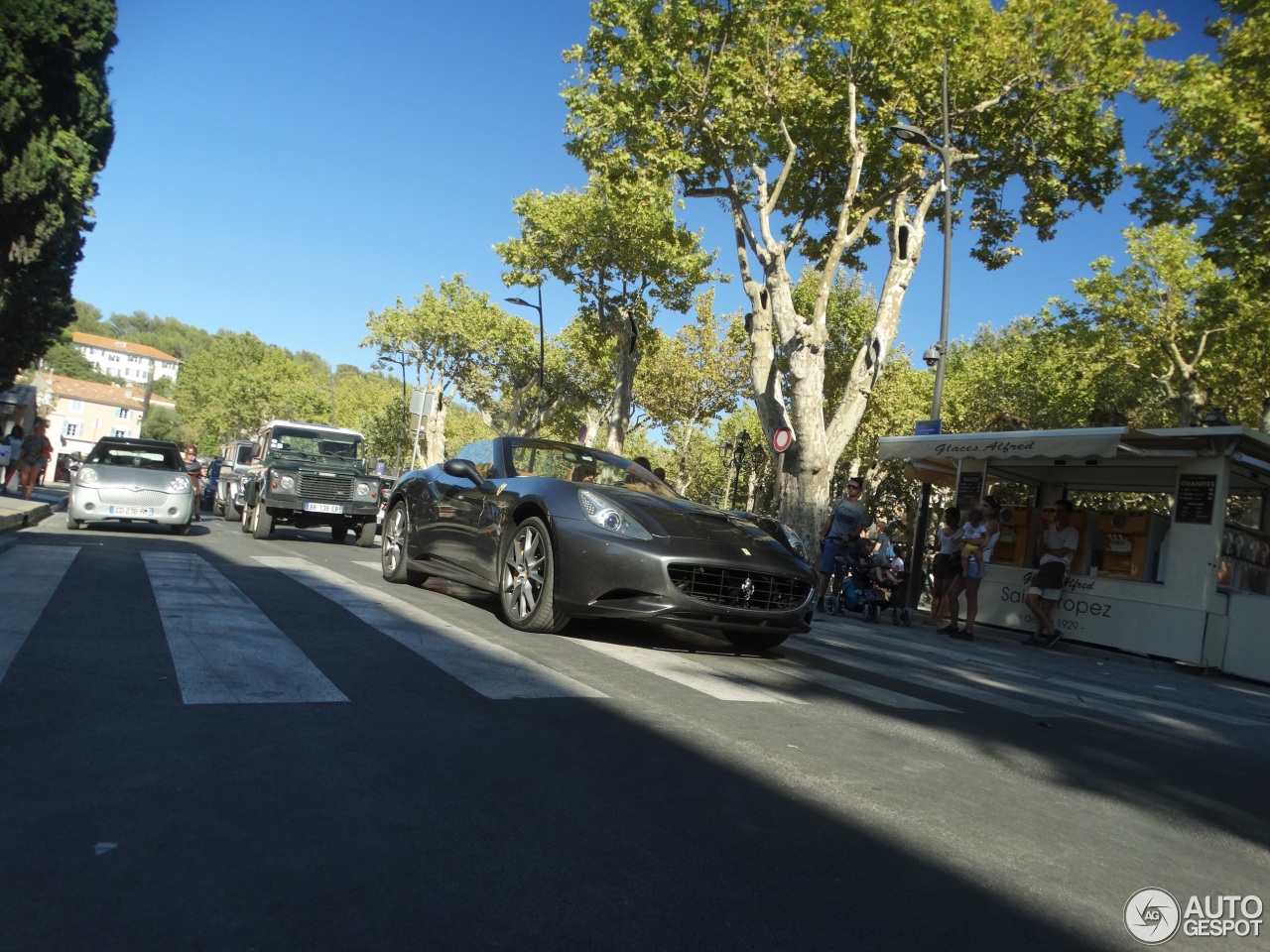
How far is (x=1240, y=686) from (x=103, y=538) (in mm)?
13729

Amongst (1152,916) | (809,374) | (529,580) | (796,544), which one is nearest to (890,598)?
(809,374)

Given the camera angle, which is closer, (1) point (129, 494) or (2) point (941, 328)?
(1) point (129, 494)

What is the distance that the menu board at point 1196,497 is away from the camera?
12383 millimetres

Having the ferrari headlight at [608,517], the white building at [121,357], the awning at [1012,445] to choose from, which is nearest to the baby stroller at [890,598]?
the awning at [1012,445]

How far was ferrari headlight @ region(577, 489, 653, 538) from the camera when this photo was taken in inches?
254

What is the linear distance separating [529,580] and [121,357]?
201 metres

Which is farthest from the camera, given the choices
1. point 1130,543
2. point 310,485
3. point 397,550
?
point 310,485

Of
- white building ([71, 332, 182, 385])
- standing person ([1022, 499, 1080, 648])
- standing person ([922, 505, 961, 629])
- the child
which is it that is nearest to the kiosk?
standing person ([1022, 499, 1080, 648])

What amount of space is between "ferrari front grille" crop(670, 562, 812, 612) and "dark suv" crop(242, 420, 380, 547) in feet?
35.6

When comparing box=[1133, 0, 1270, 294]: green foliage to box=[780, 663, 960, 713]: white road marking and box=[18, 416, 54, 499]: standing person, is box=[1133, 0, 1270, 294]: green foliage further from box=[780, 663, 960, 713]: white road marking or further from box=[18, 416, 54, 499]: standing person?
box=[18, 416, 54, 499]: standing person

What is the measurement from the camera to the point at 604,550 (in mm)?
6312

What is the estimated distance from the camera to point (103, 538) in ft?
42.8

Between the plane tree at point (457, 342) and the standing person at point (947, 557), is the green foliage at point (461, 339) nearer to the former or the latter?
the plane tree at point (457, 342)

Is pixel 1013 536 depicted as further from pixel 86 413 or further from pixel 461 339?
pixel 86 413
